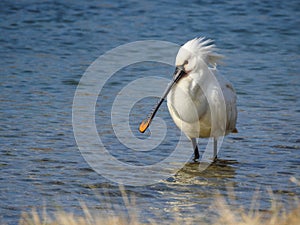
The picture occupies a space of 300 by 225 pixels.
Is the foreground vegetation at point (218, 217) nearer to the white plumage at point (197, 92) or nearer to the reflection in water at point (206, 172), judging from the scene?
the reflection in water at point (206, 172)

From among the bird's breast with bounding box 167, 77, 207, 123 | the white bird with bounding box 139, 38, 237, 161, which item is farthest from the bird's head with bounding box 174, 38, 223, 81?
the bird's breast with bounding box 167, 77, 207, 123

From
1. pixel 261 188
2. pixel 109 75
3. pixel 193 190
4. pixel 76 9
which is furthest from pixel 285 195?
pixel 76 9

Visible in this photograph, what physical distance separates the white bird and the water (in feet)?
1.83

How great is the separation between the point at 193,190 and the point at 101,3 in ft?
34.1

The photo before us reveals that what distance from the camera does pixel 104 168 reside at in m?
7.87

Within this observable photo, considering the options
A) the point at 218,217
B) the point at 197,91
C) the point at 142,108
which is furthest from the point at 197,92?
the point at 142,108

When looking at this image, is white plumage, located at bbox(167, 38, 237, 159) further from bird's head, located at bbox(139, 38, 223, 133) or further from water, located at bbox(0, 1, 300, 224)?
water, located at bbox(0, 1, 300, 224)

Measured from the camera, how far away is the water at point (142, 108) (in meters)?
7.02

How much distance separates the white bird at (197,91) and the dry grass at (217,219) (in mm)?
1241

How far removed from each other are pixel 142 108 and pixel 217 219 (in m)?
4.57

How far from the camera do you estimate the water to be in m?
7.02

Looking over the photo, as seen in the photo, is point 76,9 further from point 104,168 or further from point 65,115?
point 104,168

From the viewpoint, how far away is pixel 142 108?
10469mm

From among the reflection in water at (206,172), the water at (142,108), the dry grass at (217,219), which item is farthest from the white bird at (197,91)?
the dry grass at (217,219)
